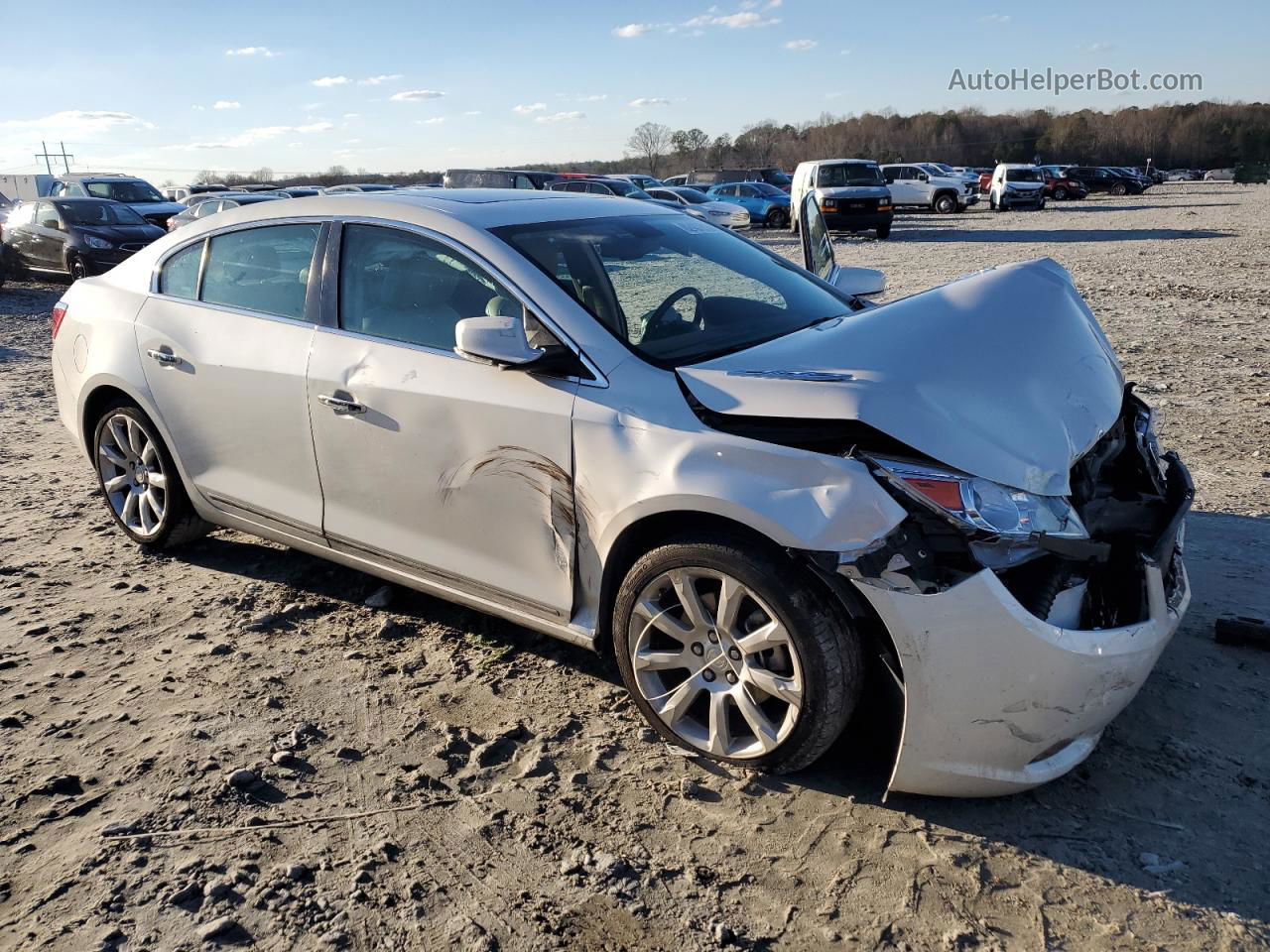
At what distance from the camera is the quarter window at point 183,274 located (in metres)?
4.49

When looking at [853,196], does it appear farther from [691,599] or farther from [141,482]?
[691,599]

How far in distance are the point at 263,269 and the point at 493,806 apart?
8.22 feet

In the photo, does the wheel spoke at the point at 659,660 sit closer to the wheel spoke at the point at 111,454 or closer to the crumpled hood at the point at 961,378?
the crumpled hood at the point at 961,378

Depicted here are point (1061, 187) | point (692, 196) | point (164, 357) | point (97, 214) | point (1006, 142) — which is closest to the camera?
point (164, 357)

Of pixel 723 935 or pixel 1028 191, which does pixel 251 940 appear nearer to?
pixel 723 935

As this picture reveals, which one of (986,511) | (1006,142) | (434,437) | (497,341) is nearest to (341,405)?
(434,437)

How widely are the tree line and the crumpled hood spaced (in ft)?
301

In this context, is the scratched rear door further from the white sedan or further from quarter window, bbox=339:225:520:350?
the white sedan

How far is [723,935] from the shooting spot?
2439 mm

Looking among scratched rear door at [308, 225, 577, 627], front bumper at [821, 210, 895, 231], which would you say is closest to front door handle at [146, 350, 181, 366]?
scratched rear door at [308, 225, 577, 627]

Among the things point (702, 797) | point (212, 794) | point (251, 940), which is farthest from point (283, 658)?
point (702, 797)

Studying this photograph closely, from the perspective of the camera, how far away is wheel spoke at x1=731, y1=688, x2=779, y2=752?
2.94m

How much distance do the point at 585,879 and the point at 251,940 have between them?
0.84 meters

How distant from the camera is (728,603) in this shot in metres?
2.89
